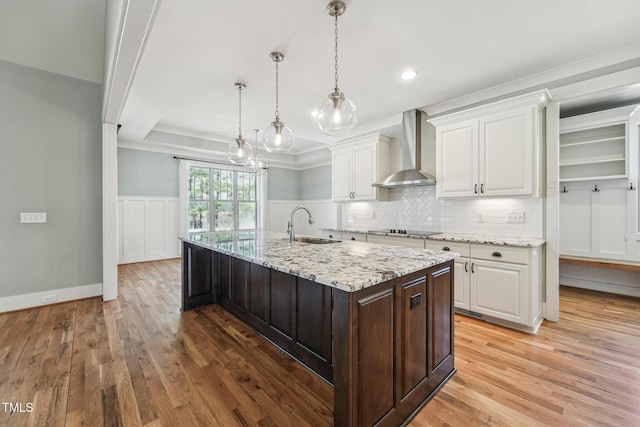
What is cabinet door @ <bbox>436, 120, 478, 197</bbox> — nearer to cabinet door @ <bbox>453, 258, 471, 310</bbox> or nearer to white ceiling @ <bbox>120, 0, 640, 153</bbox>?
white ceiling @ <bbox>120, 0, 640, 153</bbox>

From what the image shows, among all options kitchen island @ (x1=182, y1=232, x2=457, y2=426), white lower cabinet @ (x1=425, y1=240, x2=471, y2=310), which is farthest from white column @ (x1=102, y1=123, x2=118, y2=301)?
white lower cabinet @ (x1=425, y1=240, x2=471, y2=310)

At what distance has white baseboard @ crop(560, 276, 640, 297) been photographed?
140 inches

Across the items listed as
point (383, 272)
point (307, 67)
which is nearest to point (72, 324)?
point (383, 272)

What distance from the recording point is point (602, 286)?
3.79 m

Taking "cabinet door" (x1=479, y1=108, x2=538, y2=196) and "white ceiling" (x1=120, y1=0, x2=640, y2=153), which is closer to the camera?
"white ceiling" (x1=120, y1=0, x2=640, y2=153)

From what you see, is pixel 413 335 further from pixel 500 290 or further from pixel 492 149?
pixel 492 149

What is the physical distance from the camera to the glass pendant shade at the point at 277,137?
265cm

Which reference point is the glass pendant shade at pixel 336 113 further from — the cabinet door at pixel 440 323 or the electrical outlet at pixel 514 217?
the electrical outlet at pixel 514 217

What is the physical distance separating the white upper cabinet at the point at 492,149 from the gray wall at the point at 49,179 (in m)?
4.61

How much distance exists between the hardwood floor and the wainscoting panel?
270cm

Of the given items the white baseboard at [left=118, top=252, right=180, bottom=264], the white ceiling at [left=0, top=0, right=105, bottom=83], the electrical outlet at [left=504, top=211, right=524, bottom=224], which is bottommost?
the white baseboard at [left=118, top=252, right=180, bottom=264]

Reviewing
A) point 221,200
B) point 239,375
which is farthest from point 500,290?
point 221,200

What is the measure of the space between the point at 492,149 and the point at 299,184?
5925 millimetres

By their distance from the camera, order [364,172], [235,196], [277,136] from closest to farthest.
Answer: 1. [277,136]
2. [364,172]
3. [235,196]
